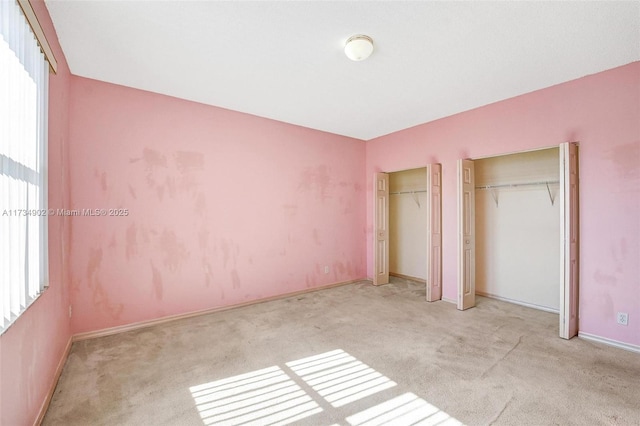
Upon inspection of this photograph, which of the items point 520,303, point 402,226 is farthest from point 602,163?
point 402,226

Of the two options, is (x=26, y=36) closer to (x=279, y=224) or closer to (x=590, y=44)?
(x=279, y=224)

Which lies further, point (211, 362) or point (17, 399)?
point (211, 362)

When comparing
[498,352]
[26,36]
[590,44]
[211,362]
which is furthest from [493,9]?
[211,362]

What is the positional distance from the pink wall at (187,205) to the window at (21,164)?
1.07 m

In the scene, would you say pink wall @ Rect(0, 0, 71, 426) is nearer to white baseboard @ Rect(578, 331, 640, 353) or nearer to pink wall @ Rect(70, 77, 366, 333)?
pink wall @ Rect(70, 77, 366, 333)

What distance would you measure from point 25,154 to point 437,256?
14.9 ft

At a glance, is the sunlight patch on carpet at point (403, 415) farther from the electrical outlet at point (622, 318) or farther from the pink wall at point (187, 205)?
the pink wall at point (187, 205)

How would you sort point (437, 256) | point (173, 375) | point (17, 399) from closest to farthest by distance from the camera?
point (17, 399), point (173, 375), point (437, 256)

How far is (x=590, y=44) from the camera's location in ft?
7.79

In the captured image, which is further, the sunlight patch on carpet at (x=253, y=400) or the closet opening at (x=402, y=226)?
the closet opening at (x=402, y=226)

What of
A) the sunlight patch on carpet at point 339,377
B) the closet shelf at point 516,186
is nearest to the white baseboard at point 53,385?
the sunlight patch on carpet at point 339,377

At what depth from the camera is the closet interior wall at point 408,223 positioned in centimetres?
534

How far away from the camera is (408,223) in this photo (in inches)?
220

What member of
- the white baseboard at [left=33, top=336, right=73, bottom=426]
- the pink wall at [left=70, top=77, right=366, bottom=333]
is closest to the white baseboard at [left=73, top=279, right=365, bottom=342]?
the pink wall at [left=70, top=77, right=366, bottom=333]
